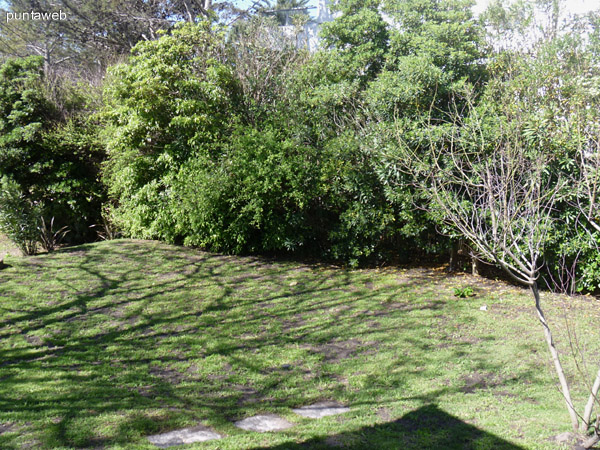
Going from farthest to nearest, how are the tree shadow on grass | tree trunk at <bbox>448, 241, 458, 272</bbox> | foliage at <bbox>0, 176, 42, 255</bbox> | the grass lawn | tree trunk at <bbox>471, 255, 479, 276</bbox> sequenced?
1. foliage at <bbox>0, 176, 42, 255</bbox>
2. tree trunk at <bbox>448, 241, 458, 272</bbox>
3. tree trunk at <bbox>471, 255, 479, 276</bbox>
4. the grass lawn
5. the tree shadow on grass

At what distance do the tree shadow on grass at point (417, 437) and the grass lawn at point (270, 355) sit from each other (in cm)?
2

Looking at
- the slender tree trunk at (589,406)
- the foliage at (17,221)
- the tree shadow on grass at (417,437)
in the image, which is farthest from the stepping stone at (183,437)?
the foliage at (17,221)

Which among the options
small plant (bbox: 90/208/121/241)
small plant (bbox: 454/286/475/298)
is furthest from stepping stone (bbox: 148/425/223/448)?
small plant (bbox: 90/208/121/241)

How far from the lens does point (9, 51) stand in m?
23.1

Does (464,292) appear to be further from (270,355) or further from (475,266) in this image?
(270,355)

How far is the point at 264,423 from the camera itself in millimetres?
3881

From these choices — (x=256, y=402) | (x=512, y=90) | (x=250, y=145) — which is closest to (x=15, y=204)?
(x=250, y=145)

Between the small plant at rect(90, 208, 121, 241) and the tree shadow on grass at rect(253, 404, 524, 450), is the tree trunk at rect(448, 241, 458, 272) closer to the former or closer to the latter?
the tree shadow on grass at rect(253, 404, 524, 450)

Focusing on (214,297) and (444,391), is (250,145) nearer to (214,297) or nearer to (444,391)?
(214,297)

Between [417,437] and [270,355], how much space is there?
226 cm

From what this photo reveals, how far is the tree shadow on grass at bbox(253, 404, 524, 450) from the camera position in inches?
134

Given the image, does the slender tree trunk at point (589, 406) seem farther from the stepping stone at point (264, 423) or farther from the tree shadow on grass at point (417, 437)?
the stepping stone at point (264, 423)

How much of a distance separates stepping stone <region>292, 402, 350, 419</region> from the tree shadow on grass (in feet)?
1.47

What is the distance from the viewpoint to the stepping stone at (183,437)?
3.46 m
